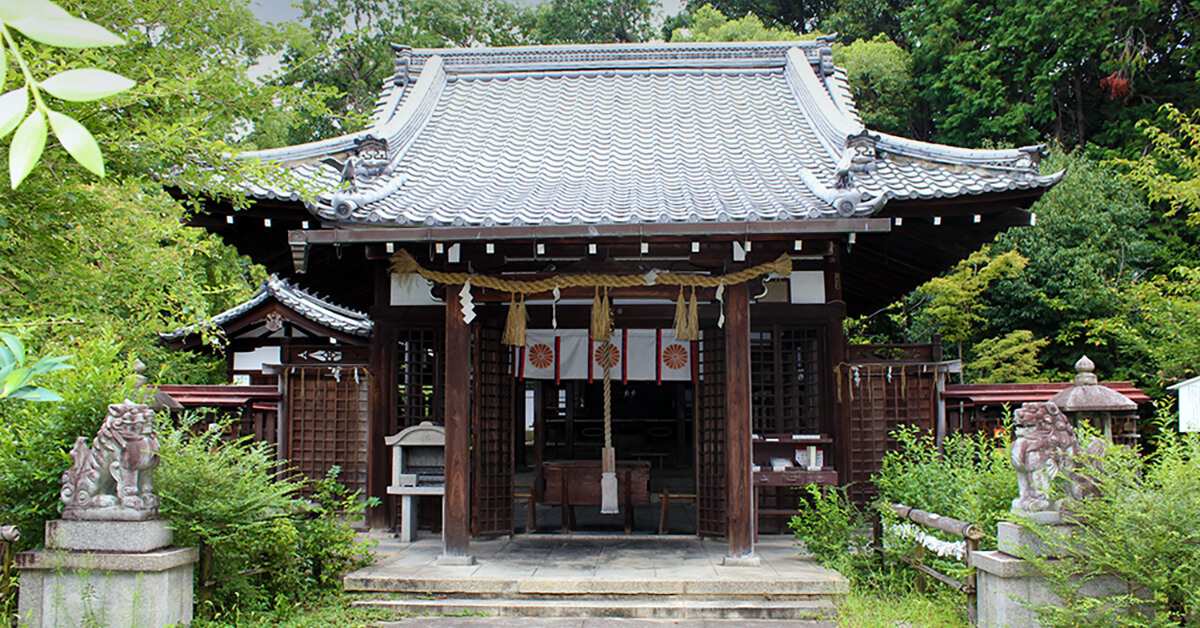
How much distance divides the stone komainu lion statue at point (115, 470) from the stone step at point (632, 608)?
2.10 meters

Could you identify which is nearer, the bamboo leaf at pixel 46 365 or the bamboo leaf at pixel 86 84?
the bamboo leaf at pixel 86 84

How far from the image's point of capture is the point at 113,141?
5.88m

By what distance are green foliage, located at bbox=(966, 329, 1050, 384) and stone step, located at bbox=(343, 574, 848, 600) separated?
10982 mm

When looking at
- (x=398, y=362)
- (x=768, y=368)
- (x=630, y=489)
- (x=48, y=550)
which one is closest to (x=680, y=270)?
(x=768, y=368)

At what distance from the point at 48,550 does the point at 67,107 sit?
3.12 metres

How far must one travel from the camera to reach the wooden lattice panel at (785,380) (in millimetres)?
9500

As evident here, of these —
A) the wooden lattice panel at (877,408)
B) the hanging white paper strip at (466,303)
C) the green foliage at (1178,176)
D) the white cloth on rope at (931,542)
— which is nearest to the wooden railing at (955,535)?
the white cloth on rope at (931,542)

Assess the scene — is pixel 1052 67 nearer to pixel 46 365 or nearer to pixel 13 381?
pixel 46 365

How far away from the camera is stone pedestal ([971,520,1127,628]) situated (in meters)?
5.18

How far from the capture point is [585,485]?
31.9 feet

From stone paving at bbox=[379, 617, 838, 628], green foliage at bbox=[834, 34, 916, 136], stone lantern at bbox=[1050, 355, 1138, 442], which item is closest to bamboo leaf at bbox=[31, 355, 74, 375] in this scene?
stone paving at bbox=[379, 617, 838, 628]

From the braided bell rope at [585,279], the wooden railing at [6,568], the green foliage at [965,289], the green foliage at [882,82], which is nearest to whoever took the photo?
the wooden railing at [6,568]

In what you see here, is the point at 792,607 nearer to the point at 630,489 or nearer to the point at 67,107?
the point at 630,489

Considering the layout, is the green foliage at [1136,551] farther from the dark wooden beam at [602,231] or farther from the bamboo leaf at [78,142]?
the bamboo leaf at [78,142]
